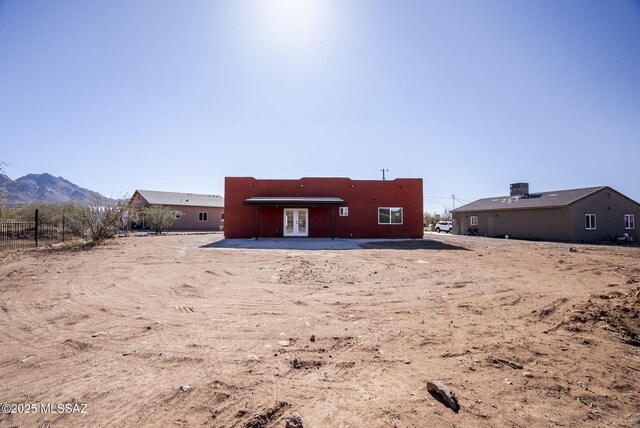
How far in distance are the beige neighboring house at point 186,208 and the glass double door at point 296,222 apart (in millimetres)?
17880

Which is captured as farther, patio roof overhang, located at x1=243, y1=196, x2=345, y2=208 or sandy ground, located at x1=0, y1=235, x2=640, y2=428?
patio roof overhang, located at x1=243, y1=196, x2=345, y2=208

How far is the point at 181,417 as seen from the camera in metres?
2.49

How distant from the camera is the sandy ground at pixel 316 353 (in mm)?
2576

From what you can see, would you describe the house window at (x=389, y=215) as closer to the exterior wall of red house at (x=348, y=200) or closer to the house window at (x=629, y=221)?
the exterior wall of red house at (x=348, y=200)

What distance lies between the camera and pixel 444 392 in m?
2.73

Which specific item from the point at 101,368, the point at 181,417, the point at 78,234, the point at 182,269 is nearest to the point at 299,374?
the point at 181,417

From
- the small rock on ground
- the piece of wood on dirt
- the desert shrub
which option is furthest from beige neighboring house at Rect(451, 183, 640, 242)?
the desert shrub

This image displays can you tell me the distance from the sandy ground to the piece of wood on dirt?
0.17ft

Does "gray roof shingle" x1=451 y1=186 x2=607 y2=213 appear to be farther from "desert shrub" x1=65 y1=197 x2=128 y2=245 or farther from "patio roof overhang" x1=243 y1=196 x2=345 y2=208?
"desert shrub" x1=65 y1=197 x2=128 y2=245

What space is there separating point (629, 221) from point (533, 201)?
22.1ft

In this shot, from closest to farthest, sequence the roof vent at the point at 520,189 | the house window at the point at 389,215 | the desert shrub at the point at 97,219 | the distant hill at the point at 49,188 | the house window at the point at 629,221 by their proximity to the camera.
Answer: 1. the desert shrub at the point at 97,219
2. the house window at the point at 389,215
3. the house window at the point at 629,221
4. the roof vent at the point at 520,189
5. the distant hill at the point at 49,188

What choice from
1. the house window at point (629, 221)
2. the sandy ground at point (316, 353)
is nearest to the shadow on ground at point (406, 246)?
the sandy ground at point (316, 353)

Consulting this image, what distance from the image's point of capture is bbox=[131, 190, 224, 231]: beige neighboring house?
35094mm

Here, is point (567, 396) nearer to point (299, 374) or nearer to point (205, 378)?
point (299, 374)
